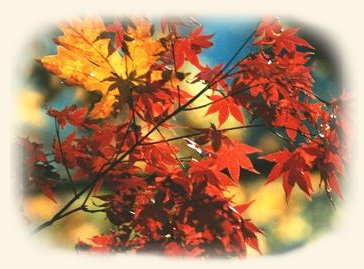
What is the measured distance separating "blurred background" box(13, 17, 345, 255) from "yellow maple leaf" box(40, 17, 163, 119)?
0.07m

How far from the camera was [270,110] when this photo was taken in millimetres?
1027

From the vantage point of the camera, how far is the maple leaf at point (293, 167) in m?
0.99

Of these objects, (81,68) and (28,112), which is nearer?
(81,68)

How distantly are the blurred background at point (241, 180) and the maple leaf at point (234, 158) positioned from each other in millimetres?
36

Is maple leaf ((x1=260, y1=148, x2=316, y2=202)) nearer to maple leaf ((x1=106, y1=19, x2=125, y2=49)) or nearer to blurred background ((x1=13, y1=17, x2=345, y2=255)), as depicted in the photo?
blurred background ((x1=13, y1=17, x2=345, y2=255))

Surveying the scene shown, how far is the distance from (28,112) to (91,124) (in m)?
0.20

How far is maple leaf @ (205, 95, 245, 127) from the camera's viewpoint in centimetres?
103

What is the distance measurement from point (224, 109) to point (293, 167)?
25cm

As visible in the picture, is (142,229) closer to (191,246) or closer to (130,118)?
Result: (191,246)

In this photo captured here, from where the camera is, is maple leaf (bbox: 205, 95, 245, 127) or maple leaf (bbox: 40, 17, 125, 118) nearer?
maple leaf (bbox: 40, 17, 125, 118)

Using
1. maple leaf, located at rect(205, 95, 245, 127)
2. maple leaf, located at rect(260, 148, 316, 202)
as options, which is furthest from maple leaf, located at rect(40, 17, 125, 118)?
maple leaf, located at rect(260, 148, 316, 202)

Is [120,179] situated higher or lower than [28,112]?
lower

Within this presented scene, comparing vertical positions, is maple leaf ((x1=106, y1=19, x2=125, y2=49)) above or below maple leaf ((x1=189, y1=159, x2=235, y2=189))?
above

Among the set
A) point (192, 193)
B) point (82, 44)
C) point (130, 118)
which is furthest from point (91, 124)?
point (192, 193)
